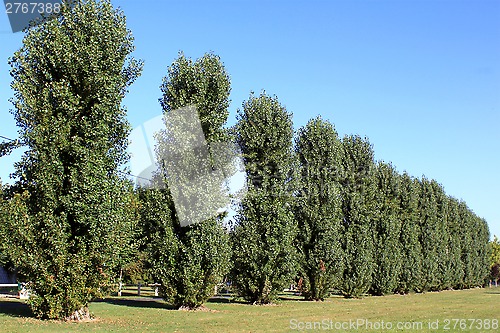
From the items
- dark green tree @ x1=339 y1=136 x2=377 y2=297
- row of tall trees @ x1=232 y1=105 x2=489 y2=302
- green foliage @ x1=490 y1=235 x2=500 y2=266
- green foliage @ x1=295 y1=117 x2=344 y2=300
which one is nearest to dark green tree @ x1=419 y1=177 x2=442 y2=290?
row of tall trees @ x1=232 y1=105 x2=489 y2=302

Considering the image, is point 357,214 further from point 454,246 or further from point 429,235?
point 454,246

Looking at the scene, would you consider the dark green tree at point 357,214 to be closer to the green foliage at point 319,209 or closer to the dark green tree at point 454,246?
the green foliage at point 319,209

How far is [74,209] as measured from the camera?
22562 millimetres

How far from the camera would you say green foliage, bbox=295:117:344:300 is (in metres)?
41.4

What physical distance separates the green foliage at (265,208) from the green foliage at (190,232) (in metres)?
5.39

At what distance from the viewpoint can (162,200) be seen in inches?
1198

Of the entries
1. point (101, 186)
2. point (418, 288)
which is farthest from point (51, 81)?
point (418, 288)

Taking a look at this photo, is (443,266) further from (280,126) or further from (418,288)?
(280,126)

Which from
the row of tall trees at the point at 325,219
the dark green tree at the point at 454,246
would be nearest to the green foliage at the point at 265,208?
the row of tall trees at the point at 325,219

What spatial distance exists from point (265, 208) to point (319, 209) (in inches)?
308

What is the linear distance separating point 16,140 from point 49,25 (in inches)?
233

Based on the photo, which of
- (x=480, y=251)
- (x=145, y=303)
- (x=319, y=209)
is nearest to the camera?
(x=145, y=303)

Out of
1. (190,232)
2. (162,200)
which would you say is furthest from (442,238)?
(162,200)

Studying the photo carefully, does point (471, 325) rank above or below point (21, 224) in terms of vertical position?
below
